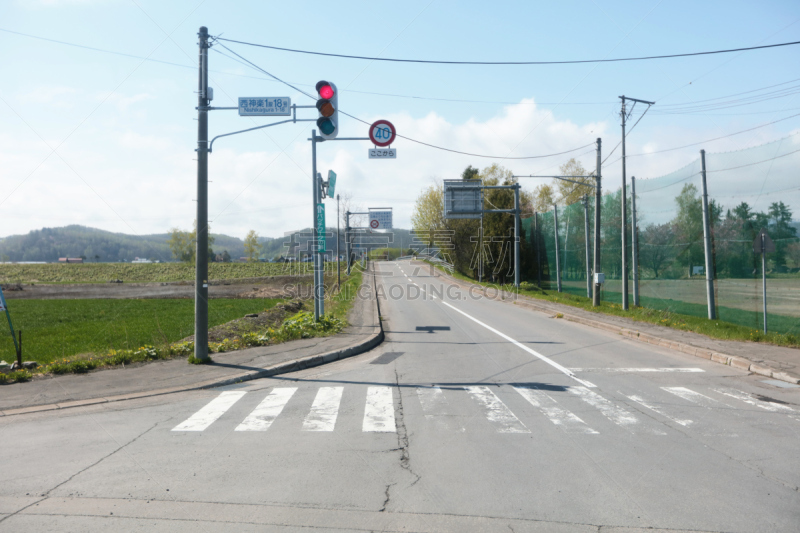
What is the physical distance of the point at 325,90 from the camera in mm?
11562

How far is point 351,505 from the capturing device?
440 centimetres

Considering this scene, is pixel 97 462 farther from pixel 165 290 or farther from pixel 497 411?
pixel 165 290

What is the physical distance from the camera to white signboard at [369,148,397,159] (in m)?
14.4

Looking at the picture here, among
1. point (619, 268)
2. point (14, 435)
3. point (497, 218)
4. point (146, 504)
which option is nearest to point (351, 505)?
point (146, 504)

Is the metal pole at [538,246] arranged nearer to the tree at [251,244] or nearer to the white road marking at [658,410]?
the white road marking at [658,410]

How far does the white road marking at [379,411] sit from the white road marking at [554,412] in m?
2.10

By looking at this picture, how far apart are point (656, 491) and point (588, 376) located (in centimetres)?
544

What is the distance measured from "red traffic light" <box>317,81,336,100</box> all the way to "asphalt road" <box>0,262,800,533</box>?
6061 millimetres

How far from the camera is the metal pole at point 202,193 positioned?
432 inches

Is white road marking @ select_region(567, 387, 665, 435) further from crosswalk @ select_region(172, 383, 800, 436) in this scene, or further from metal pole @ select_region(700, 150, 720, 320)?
metal pole @ select_region(700, 150, 720, 320)

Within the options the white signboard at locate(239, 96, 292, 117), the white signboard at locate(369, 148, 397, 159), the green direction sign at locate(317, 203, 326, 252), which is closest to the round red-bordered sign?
the white signboard at locate(369, 148, 397, 159)

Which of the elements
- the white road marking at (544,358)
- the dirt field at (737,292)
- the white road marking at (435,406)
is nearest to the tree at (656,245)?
the dirt field at (737,292)

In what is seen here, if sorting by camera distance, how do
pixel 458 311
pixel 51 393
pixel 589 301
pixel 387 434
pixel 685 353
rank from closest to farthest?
pixel 387 434 < pixel 51 393 < pixel 685 353 < pixel 458 311 < pixel 589 301

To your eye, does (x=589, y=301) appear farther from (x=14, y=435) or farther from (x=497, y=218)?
(x=14, y=435)
